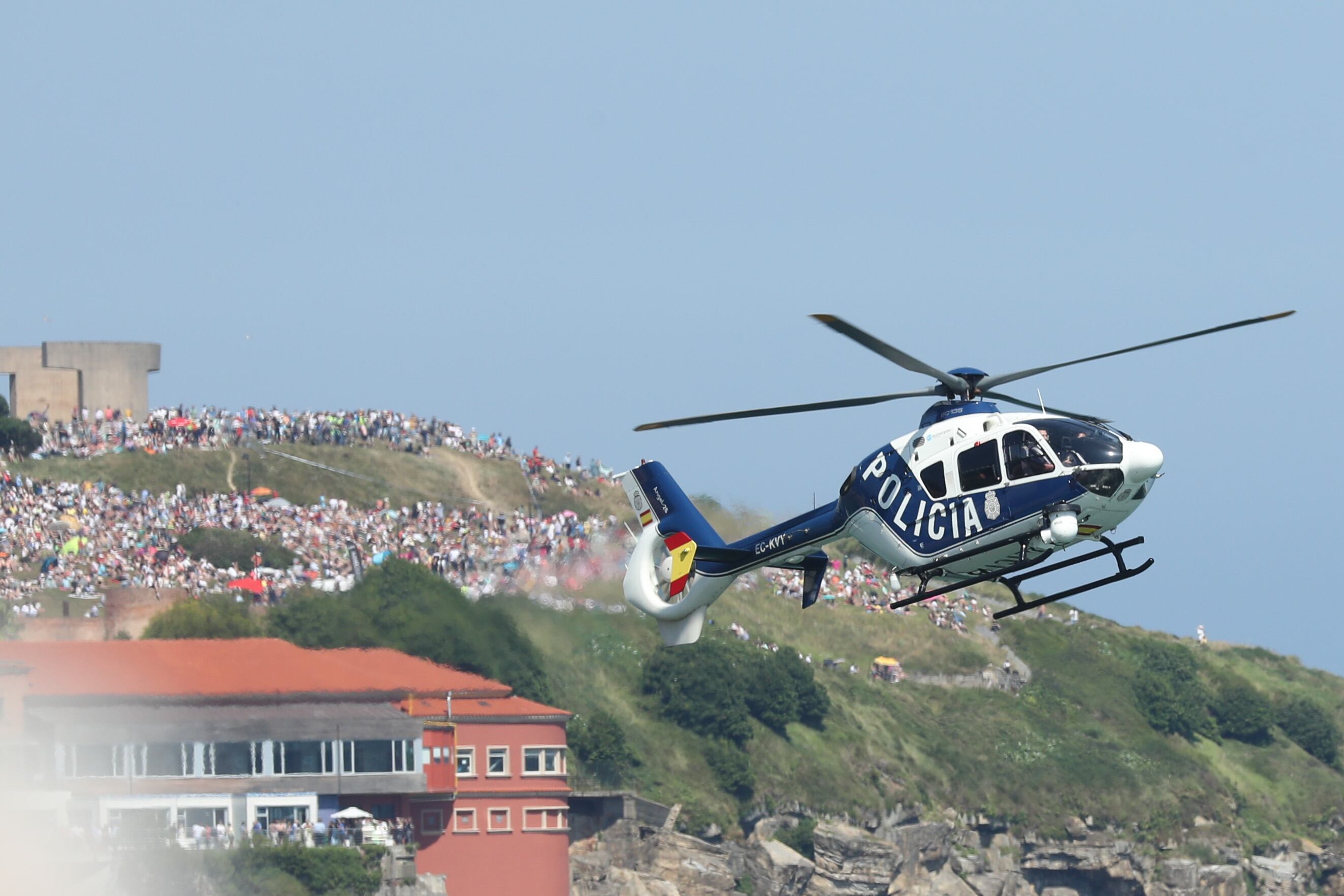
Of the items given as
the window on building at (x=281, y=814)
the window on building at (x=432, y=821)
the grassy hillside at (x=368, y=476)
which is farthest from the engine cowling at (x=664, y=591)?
the grassy hillside at (x=368, y=476)

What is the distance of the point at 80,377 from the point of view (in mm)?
130750

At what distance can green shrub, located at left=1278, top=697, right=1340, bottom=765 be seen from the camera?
13538 cm

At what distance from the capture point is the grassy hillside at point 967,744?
357 ft

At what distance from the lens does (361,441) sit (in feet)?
418

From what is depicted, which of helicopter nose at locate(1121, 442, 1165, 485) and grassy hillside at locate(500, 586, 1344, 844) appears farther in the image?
grassy hillside at locate(500, 586, 1344, 844)

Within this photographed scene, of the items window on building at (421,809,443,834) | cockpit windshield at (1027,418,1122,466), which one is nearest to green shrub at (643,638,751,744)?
window on building at (421,809,443,834)

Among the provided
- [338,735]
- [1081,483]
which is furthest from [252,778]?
[1081,483]

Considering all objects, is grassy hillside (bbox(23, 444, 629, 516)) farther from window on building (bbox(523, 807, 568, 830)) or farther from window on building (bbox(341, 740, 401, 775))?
window on building (bbox(341, 740, 401, 775))

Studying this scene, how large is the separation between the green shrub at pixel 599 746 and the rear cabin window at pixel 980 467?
6224cm

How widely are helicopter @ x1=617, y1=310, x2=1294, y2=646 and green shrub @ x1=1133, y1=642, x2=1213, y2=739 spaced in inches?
3517

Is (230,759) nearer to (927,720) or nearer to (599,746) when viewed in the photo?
(599,746)

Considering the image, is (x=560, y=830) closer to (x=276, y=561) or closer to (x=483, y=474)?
(x=276, y=561)

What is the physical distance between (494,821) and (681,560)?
140 ft

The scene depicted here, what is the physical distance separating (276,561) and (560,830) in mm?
18025
